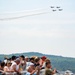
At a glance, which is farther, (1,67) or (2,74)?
(1,67)

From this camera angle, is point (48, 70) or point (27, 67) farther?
point (27, 67)

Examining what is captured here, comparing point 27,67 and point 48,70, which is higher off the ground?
point 27,67

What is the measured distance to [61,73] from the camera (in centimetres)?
2453

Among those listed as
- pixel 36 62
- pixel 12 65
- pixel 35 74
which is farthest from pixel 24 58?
pixel 35 74

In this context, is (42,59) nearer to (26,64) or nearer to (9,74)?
(26,64)

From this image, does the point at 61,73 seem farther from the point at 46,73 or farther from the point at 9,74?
the point at 46,73

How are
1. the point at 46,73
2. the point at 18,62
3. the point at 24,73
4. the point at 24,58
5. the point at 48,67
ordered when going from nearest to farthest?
the point at 46,73, the point at 48,67, the point at 24,73, the point at 18,62, the point at 24,58

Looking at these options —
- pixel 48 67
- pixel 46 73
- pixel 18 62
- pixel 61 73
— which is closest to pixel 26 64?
pixel 18 62

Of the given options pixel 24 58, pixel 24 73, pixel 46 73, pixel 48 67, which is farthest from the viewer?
pixel 24 58

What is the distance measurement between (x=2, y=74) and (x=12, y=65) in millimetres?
1001

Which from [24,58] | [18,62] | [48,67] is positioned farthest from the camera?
[24,58]

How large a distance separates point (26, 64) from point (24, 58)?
1.37 m

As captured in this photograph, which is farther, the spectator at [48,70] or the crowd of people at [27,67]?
the crowd of people at [27,67]

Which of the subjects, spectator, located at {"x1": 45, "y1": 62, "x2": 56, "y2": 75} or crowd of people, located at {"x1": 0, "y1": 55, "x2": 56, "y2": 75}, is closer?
spectator, located at {"x1": 45, "y1": 62, "x2": 56, "y2": 75}
